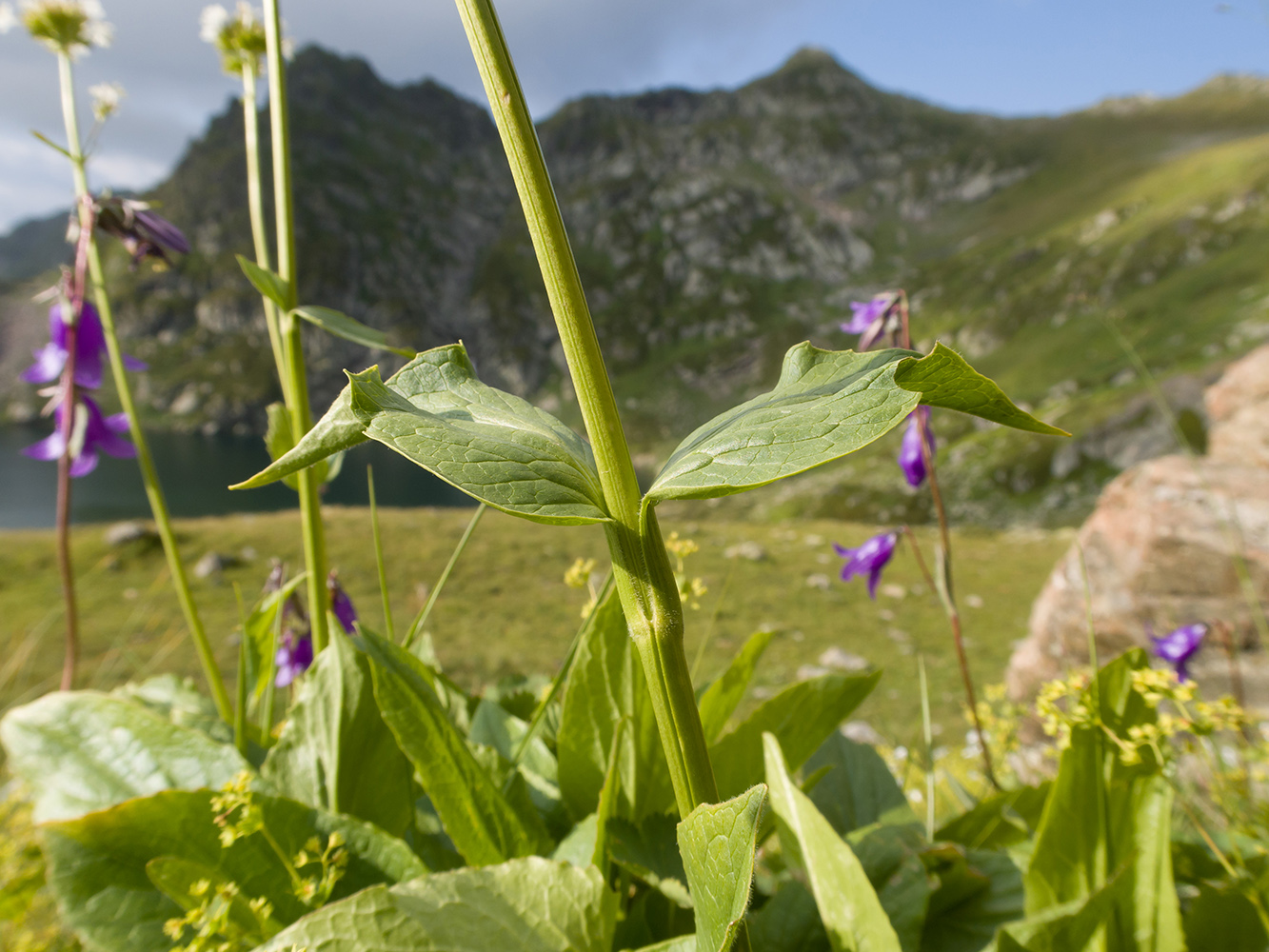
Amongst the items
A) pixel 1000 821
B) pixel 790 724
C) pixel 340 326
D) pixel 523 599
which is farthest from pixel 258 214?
pixel 523 599

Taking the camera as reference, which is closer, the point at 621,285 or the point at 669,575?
the point at 669,575

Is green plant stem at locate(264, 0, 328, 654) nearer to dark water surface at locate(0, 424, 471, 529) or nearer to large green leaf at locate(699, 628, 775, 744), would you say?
large green leaf at locate(699, 628, 775, 744)

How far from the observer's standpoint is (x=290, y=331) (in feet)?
3.92

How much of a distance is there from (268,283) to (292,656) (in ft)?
3.67

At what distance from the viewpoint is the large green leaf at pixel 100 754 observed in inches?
43.6

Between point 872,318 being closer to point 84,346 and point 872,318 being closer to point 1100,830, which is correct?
point 1100,830

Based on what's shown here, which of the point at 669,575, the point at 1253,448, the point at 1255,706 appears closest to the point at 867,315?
the point at 669,575

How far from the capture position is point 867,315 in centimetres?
237

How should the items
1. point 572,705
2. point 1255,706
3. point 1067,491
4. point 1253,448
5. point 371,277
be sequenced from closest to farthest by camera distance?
1. point 572,705
2. point 1255,706
3. point 1253,448
4. point 1067,491
5. point 371,277

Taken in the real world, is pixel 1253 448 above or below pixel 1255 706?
above

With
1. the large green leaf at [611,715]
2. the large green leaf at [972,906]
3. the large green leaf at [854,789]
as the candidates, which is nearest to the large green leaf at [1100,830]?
the large green leaf at [972,906]

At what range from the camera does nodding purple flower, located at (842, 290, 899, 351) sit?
7.27 ft

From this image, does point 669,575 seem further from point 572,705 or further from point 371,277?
point 371,277

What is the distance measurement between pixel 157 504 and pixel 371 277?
14015cm
